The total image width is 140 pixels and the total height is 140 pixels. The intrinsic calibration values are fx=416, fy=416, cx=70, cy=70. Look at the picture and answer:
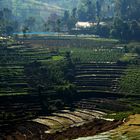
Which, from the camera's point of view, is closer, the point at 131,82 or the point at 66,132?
the point at 66,132

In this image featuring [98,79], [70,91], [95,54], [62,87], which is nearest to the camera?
[70,91]

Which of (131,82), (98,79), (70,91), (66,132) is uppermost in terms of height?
(98,79)

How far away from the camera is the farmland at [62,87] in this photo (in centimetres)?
7994

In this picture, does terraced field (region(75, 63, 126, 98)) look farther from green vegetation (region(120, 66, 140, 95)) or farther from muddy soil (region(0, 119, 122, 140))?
muddy soil (region(0, 119, 122, 140))

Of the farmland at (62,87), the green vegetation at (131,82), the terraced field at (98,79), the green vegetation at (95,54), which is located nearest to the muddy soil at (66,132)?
the farmland at (62,87)

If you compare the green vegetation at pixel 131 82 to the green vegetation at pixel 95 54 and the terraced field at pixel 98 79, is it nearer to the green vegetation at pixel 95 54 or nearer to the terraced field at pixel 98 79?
the terraced field at pixel 98 79

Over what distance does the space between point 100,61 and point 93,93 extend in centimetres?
2028

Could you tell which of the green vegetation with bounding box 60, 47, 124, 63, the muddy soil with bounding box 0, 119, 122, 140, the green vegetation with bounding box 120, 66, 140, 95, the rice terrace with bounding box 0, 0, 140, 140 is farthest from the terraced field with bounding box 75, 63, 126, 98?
the muddy soil with bounding box 0, 119, 122, 140

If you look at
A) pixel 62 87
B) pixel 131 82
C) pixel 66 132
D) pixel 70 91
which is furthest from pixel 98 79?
pixel 66 132

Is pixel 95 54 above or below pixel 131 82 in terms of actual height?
above

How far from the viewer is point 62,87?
9238 centimetres

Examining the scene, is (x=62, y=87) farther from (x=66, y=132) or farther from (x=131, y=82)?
(x=66, y=132)

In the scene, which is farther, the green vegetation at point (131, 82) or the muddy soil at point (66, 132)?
the green vegetation at point (131, 82)

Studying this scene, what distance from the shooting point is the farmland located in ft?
262
